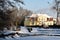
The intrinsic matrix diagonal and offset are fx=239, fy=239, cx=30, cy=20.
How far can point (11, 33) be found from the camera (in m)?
15.8

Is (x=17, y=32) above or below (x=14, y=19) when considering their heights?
below

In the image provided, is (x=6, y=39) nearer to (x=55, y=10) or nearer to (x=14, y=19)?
(x=14, y=19)

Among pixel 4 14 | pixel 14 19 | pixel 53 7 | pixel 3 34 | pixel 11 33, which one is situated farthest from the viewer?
pixel 53 7

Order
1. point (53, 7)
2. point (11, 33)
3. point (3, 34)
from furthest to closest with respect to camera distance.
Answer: point (53, 7) → point (11, 33) → point (3, 34)

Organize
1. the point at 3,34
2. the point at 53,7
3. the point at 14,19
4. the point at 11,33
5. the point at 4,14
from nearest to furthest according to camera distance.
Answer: the point at 4,14, the point at 14,19, the point at 3,34, the point at 11,33, the point at 53,7

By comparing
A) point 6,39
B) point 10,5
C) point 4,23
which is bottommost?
point 6,39

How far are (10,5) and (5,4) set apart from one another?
316 mm

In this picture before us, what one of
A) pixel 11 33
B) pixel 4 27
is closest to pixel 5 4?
pixel 4 27

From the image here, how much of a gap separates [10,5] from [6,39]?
1936 mm

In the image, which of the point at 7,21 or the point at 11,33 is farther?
the point at 11,33

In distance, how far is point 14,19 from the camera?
1327cm

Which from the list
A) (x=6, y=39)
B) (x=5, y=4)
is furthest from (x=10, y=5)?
(x=6, y=39)

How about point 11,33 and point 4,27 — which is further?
point 11,33

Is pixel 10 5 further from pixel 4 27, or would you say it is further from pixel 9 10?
pixel 4 27
